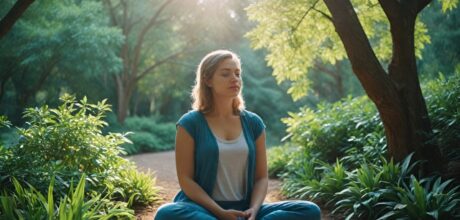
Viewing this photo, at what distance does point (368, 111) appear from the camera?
7.41 metres

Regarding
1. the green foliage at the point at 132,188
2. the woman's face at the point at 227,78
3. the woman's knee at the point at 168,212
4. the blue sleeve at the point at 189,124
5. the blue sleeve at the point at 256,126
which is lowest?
the green foliage at the point at 132,188

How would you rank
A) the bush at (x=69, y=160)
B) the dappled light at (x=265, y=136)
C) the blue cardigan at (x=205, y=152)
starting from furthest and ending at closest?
1. the bush at (x=69, y=160)
2. the dappled light at (x=265, y=136)
3. the blue cardigan at (x=205, y=152)

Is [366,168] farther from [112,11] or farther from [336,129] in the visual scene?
[112,11]

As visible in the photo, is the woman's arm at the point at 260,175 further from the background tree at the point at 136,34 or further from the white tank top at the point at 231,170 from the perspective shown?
the background tree at the point at 136,34

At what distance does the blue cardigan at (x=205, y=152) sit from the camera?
9.64ft

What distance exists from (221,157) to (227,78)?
0.61 meters

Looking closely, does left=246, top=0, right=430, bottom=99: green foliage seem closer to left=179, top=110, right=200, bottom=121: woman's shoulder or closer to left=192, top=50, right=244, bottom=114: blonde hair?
left=192, top=50, right=244, bottom=114: blonde hair

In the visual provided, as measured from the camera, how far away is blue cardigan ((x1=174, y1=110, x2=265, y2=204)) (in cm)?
294

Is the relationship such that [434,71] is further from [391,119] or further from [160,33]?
[160,33]

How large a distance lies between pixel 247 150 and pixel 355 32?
2387mm

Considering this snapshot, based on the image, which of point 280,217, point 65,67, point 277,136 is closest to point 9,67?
point 65,67

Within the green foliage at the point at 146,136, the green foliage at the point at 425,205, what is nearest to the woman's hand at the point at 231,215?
the green foliage at the point at 425,205

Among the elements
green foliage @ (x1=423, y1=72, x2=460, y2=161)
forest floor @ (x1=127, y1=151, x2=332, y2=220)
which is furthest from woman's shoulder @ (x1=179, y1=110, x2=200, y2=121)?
green foliage @ (x1=423, y1=72, x2=460, y2=161)

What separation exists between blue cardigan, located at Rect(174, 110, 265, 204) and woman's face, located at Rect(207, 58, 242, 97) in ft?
0.94
